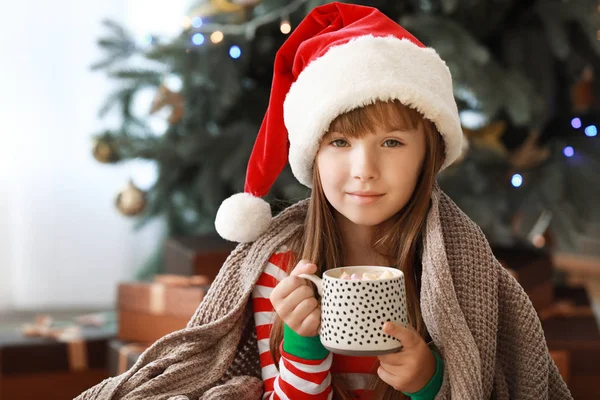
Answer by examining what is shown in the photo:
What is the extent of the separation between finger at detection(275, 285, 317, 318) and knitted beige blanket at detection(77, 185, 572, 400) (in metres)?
0.14

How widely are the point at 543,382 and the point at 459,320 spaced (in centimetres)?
15

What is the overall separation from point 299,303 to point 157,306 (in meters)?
0.90

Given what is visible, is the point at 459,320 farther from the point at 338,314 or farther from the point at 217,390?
the point at 217,390

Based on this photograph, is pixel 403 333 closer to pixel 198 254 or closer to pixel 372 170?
pixel 372 170

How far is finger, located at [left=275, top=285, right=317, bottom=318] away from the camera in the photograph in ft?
2.76

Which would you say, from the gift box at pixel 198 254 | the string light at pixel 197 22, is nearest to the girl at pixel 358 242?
the gift box at pixel 198 254

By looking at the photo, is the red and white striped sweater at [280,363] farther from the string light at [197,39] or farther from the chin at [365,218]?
the string light at [197,39]

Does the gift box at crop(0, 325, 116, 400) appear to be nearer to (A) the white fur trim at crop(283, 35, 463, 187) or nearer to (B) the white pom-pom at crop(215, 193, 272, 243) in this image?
(B) the white pom-pom at crop(215, 193, 272, 243)

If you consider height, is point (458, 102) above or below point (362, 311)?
above

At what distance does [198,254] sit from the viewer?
5.86 ft

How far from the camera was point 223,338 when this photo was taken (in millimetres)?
992

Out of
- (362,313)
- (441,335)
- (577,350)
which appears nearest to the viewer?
(362,313)

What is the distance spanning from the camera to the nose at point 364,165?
885mm

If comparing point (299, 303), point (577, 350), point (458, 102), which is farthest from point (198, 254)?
point (299, 303)
